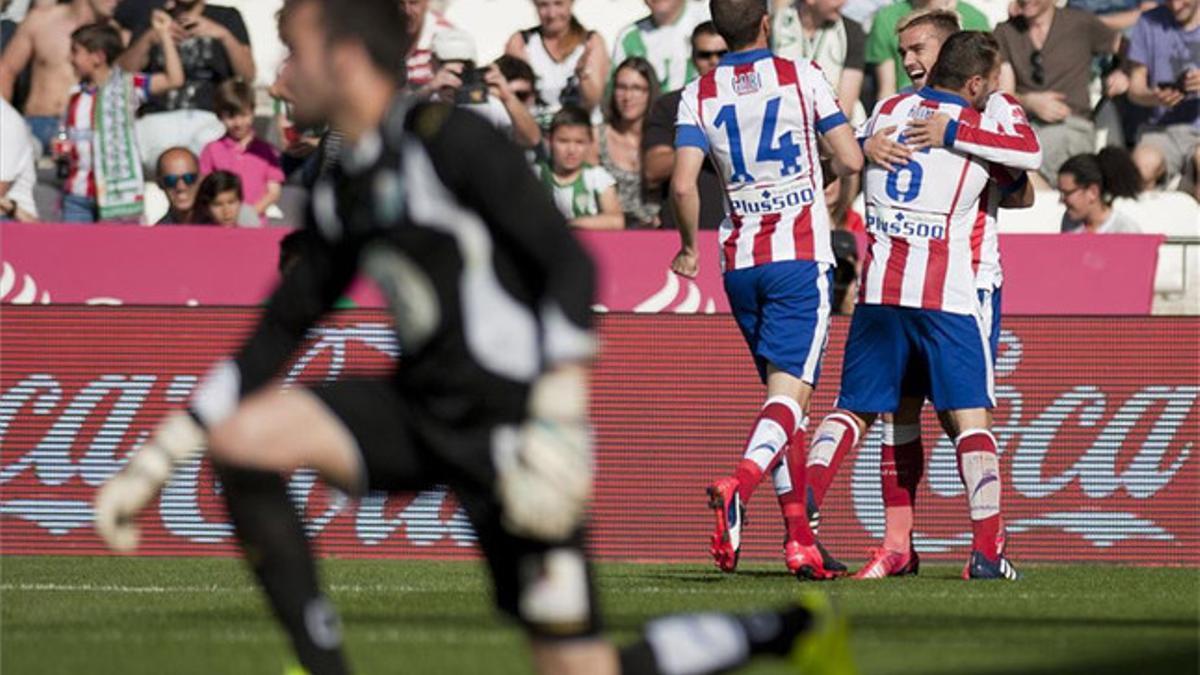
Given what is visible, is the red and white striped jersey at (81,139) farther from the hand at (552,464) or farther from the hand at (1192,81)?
the hand at (552,464)

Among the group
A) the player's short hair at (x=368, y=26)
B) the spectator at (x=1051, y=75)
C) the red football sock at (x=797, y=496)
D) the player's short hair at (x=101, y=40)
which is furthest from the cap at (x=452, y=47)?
the player's short hair at (x=368, y=26)

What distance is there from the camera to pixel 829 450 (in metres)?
10.9

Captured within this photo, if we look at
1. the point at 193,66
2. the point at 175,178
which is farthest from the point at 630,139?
the point at 193,66

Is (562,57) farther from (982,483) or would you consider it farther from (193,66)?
(982,483)

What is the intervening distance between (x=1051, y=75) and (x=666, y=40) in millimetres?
2588

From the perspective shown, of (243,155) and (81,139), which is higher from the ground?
(81,139)

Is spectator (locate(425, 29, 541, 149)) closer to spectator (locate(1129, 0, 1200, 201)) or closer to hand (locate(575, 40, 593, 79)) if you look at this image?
hand (locate(575, 40, 593, 79))

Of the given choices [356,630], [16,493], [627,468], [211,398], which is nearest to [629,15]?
[627,468]

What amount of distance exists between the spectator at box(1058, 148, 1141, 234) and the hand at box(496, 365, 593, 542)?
10427 millimetres

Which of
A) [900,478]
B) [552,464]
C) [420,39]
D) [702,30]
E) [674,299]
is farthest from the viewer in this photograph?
[420,39]

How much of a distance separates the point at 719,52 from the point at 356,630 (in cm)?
738

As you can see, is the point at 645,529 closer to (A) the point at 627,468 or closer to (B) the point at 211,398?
(A) the point at 627,468

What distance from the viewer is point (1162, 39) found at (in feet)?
53.3

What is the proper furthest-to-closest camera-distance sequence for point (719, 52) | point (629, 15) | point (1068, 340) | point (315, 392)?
1. point (629, 15)
2. point (719, 52)
3. point (1068, 340)
4. point (315, 392)
